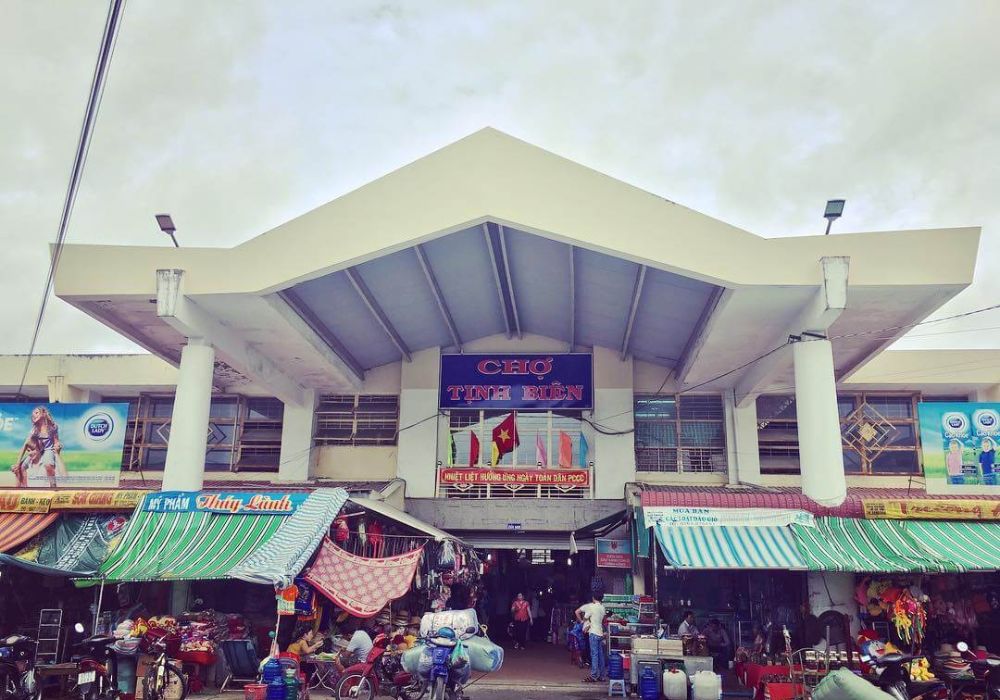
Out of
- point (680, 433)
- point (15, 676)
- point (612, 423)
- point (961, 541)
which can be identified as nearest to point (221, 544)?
point (15, 676)

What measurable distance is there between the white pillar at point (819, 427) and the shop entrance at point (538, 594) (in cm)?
591

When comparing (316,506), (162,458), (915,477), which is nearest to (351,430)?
(162,458)

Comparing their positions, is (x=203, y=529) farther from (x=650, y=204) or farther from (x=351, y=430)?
(x=650, y=204)

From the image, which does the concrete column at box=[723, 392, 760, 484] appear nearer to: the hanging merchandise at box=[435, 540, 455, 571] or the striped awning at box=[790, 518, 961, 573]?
the striped awning at box=[790, 518, 961, 573]

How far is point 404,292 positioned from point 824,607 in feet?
31.3

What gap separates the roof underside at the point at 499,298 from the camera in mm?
14500

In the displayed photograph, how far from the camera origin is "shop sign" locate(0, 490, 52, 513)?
45.1ft

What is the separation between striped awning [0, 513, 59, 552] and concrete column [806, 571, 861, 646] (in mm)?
12910

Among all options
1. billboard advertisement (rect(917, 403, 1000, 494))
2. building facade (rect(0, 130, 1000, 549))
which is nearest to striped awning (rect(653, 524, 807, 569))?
building facade (rect(0, 130, 1000, 549))

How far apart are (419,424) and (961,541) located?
36.6ft

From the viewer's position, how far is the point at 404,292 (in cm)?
1611

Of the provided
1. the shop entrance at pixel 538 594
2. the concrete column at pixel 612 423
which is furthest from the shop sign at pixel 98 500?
the concrete column at pixel 612 423

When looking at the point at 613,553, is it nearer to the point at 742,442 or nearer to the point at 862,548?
the point at 742,442

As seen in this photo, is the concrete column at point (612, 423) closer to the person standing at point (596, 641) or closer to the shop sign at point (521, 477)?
the shop sign at point (521, 477)
